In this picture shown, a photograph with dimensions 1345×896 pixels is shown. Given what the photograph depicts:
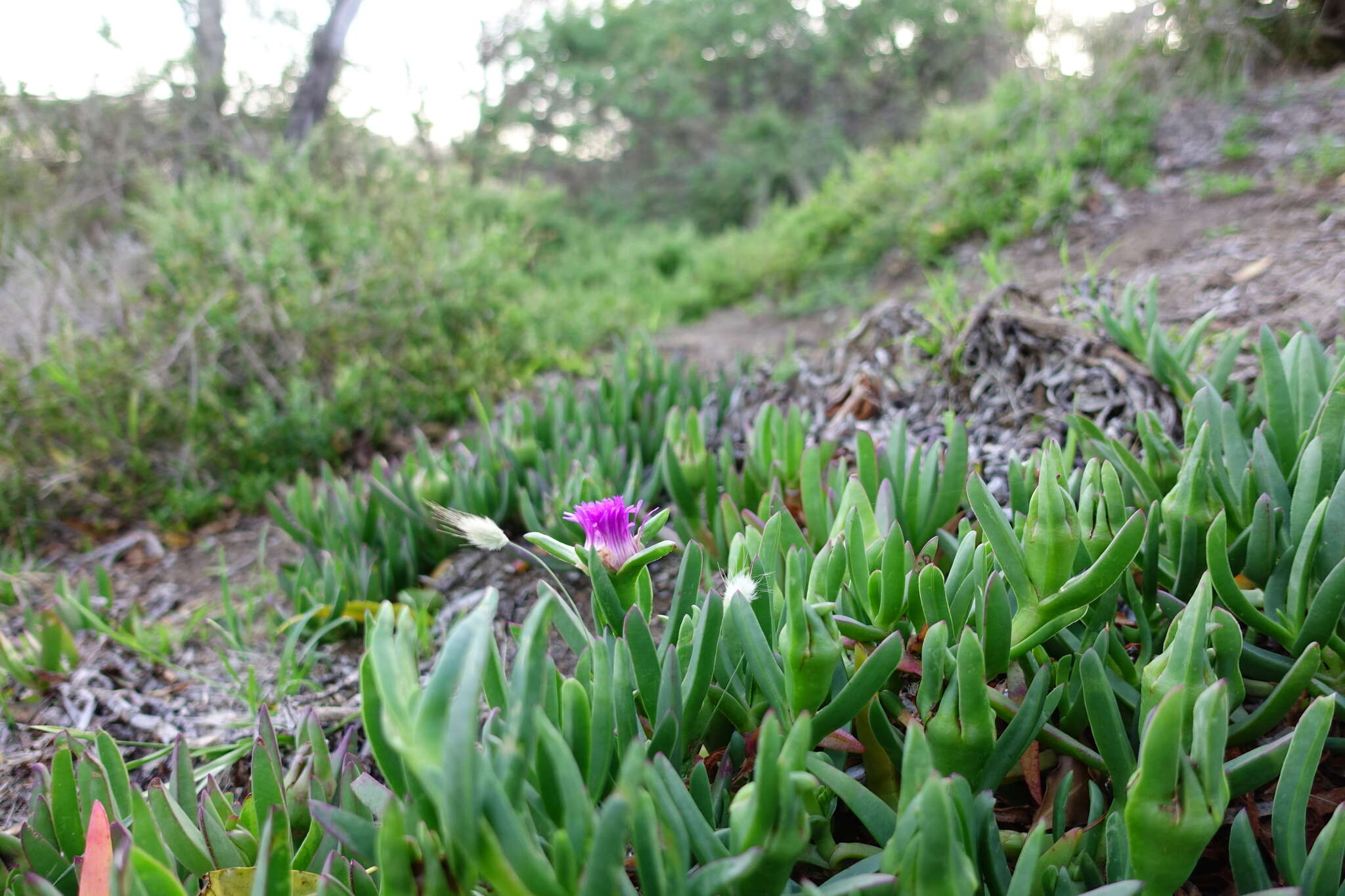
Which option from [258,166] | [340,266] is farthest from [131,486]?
[258,166]

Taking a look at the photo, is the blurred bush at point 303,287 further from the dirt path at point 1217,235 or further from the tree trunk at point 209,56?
the tree trunk at point 209,56

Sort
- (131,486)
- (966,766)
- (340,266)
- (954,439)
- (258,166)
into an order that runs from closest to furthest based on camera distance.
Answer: (966,766) → (954,439) → (131,486) → (340,266) → (258,166)

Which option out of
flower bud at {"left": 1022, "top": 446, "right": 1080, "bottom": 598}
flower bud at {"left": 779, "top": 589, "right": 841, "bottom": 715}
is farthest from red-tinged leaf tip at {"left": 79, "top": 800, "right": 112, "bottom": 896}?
flower bud at {"left": 1022, "top": 446, "right": 1080, "bottom": 598}

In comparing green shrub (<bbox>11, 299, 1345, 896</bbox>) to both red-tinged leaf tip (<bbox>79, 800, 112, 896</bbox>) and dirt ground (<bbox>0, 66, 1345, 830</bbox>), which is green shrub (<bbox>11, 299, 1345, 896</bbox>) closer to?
red-tinged leaf tip (<bbox>79, 800, 112, 896</bbox>)

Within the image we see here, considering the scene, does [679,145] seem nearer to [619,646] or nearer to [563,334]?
[563,334]

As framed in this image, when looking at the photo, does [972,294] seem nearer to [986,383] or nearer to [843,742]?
[986,383]
